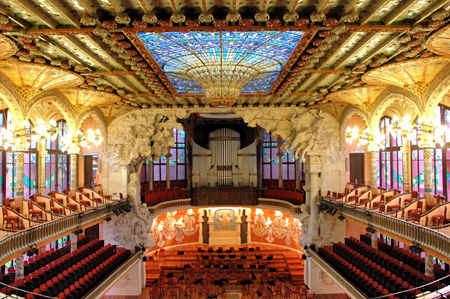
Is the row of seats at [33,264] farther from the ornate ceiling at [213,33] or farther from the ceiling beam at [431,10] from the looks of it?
the ceiling beam at [431,10]

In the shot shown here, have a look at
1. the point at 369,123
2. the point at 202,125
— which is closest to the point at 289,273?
the point at 369,123

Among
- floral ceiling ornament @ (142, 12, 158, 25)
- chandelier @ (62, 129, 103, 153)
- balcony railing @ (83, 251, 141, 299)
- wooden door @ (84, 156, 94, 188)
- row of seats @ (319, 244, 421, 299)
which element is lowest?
balcony railing @ (83, 251, 141, 299)

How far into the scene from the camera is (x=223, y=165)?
27.2 meters

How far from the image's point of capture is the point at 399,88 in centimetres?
1566

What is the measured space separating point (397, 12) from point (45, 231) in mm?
12702

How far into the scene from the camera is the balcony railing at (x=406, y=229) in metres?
10.4

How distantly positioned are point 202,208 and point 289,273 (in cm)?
844

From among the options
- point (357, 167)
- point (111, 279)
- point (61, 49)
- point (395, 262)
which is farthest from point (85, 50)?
point (357, 167)

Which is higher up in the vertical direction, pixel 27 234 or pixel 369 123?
pixel 369 123

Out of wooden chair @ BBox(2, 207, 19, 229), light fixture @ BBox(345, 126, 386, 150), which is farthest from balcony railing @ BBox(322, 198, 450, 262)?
wooden chair @ BBox(2, 207, 19, 229)

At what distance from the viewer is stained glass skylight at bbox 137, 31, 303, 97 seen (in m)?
9.84

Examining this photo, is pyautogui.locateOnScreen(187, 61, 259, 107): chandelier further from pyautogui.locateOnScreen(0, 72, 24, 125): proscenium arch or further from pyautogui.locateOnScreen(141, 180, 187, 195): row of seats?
pyautogui.locateOnScreen(141, 180, 187, 195): row of seats

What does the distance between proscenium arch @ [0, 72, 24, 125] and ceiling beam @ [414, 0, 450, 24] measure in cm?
Answer: 1357

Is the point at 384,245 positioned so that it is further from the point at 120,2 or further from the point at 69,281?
the point at 120,2
